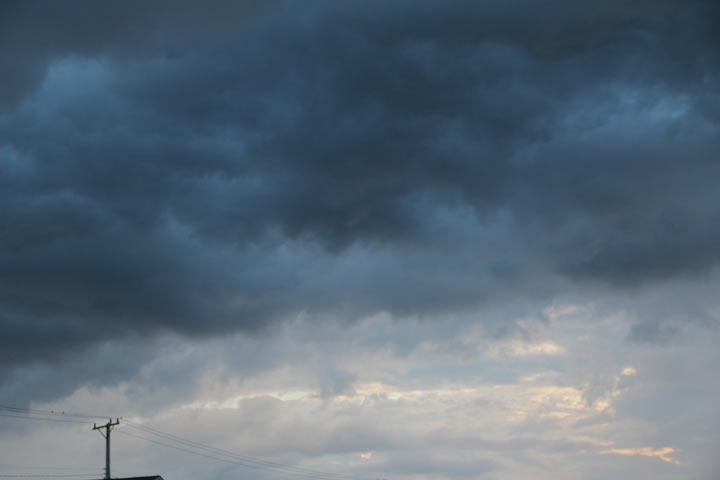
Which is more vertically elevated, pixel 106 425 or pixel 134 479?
pixel 106 425

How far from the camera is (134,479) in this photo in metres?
86.7

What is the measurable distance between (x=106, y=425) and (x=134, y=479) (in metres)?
12.6

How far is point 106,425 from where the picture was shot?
9044cm
